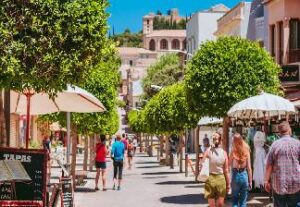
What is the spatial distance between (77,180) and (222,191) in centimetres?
1319

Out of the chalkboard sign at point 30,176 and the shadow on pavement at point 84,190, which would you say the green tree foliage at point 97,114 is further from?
the chalkboard sign at point 30,176

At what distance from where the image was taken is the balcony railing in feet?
108

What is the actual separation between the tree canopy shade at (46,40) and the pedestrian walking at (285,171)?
10.5 ft

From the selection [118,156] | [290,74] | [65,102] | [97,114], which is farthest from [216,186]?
[290,74]

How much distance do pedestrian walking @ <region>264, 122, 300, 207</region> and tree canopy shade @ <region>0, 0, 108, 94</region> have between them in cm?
320

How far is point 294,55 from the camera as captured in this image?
3300 centimetres

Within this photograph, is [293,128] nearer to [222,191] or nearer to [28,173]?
[222,191]

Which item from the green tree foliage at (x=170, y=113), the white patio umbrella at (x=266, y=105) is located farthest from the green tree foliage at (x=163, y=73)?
the white patio umbrella at (x=266, y=105)

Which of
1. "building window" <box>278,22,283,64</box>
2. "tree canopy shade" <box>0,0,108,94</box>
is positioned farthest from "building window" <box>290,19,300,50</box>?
"tree canopy shade" <box>0,0,108,94</box>

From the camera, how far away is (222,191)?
15.0 metres

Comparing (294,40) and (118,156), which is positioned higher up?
(294,40)

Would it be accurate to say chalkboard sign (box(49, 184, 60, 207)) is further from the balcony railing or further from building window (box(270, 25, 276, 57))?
building window (box(270, 25, 276, 57))

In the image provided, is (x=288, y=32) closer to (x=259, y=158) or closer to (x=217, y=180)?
(x=259, y=158)

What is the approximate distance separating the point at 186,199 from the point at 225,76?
11.8 feet
